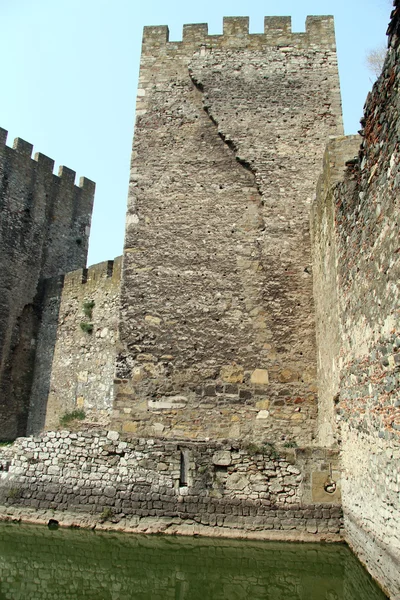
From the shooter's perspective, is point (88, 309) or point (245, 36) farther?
point (88, 309)

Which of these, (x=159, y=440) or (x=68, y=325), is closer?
(x=159, y=440)

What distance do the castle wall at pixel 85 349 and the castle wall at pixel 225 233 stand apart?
4.47 meters

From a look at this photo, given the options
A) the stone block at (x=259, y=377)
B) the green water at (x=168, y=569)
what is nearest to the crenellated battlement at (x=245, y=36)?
the stone block at (x=259, y=377)

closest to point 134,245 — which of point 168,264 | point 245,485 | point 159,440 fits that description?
point 168,264

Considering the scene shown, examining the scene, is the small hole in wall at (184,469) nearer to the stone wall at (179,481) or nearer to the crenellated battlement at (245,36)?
the stone wall at (179,481)

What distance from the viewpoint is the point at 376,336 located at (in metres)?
4.84

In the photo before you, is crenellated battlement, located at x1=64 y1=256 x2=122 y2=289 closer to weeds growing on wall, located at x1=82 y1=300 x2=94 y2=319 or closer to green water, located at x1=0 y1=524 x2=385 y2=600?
weeds growing on wall, located at x1=82 y1=300 x2=94 y2=319

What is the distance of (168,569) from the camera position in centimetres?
520

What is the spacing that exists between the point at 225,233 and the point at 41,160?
32.3 ft

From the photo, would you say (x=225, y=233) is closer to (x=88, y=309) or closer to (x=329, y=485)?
(x=329, y=485)

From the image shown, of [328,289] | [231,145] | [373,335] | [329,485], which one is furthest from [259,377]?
[231,145]

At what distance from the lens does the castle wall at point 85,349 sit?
40.8 ft

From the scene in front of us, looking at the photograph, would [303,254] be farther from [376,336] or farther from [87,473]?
[87,473]

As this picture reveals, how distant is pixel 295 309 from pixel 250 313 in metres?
0.71
